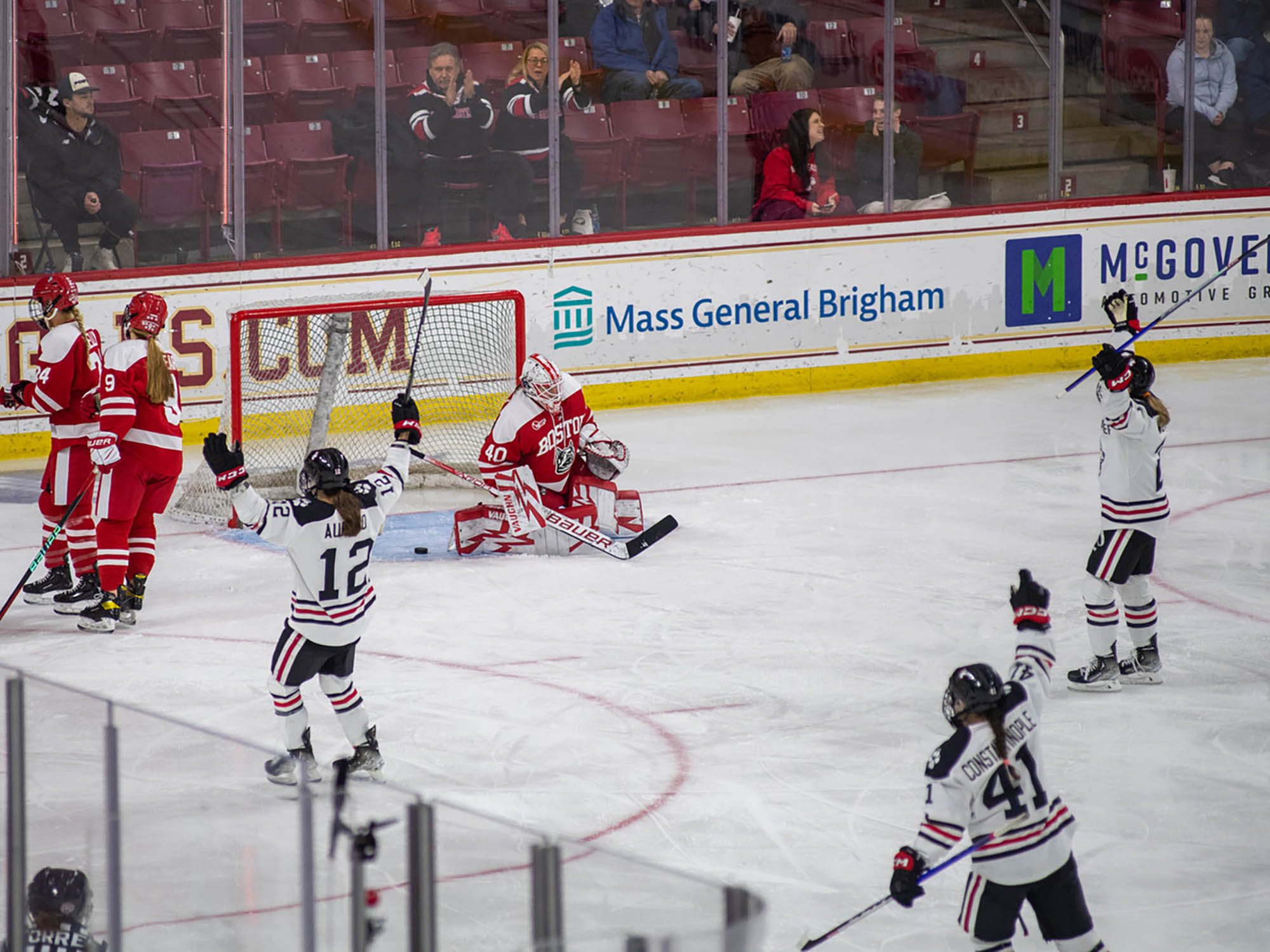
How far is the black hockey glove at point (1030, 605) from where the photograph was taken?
12.0 feet

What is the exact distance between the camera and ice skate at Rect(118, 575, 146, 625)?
20.9ft

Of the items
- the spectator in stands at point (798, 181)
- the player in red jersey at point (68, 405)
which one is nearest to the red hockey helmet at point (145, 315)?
the player in red jersey at point (68, 405)

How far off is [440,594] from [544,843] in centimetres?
456

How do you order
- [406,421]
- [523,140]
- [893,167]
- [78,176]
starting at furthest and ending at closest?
[893,167] → [523,140] → [78,176] → [406,421]

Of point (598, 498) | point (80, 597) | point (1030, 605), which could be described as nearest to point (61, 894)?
point (1030, 605)

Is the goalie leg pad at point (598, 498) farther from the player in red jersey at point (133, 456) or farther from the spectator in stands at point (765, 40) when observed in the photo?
the spectator in stands at point (765, 40)

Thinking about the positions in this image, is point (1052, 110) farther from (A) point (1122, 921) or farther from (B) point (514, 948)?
(B) point (514, 948)

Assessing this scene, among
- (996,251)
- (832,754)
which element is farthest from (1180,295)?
(832,754)

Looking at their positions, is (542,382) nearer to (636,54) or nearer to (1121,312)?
(1121,312)

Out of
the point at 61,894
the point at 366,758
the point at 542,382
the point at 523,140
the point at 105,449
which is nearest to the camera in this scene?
the point at 61,894

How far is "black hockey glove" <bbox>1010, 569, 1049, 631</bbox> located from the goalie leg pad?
3948 millimetres

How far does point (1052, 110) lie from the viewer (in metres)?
11.7

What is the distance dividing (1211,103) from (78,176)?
7248mm

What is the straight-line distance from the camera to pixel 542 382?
23.8 feet
